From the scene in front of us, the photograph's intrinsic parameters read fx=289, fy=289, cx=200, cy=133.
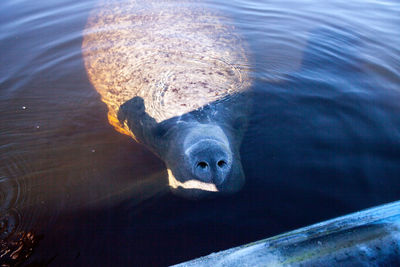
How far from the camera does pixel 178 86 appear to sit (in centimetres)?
403

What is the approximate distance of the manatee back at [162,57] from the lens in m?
3.99

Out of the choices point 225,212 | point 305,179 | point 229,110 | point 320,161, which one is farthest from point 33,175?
point 320,161

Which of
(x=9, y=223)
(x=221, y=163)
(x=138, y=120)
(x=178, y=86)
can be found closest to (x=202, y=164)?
(x=221, y=163)

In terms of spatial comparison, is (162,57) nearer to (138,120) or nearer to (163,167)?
(138,120)

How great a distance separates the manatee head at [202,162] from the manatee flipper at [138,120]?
45 cm

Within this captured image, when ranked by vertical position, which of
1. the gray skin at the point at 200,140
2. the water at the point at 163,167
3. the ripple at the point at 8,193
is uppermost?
the gray skin at the point at 200,140

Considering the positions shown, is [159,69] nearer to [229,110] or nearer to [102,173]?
[229,110]

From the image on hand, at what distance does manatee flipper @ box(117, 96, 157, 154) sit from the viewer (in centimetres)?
369

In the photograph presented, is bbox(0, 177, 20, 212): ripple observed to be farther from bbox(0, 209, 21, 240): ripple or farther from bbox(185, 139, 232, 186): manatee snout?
bbox(185, 139, 232, 186): manatee snout

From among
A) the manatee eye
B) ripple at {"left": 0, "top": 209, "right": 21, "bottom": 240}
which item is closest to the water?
ripple at {"left": 0, "top": 209, "right": 21, "bottom": 240}

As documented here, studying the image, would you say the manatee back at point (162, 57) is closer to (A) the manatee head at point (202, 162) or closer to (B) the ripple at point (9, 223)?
(A) the manatee head at point (202, 162)

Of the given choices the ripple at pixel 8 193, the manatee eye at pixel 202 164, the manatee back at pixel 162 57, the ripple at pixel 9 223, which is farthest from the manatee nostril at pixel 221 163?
the ripple at pixel 8 193

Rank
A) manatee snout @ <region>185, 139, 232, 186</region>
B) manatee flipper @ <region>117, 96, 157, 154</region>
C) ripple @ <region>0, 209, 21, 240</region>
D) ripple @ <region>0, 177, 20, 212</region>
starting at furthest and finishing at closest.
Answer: manatee flipper @ <region>117, 96, 157, 154</region>, ripple @ <region>0, 177, 20, 212</region>, manatee snout @ <region>185, 139, 232, 186</region>, ripple @ <region>0, 209, 21, 240</region>

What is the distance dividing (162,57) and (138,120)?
1490mm
